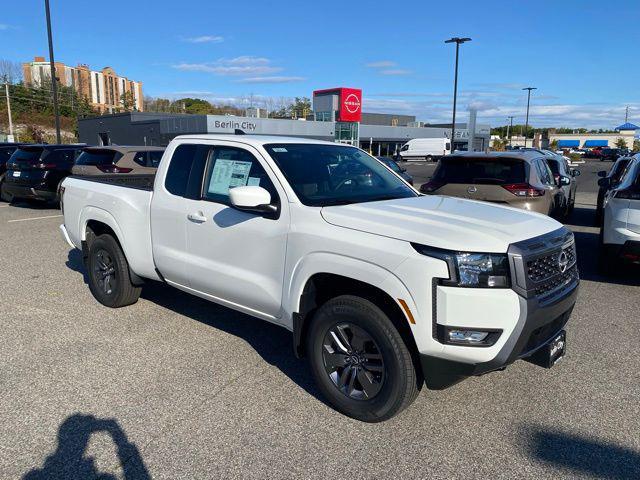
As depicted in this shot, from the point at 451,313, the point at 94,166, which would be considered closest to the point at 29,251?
the point at 94,166

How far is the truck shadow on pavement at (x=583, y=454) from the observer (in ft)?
9.48

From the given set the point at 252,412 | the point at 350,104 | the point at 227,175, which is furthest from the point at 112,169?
the point at 350,104

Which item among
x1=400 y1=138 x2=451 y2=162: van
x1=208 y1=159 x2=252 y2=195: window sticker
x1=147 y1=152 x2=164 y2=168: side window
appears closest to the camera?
x1=208 y1=159 x2=252 y2=195: window sticker

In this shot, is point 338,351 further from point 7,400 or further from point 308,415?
point 7,400

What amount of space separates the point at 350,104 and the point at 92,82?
247ft

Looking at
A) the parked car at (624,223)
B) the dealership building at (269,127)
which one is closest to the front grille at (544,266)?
the parked car at (624,223)

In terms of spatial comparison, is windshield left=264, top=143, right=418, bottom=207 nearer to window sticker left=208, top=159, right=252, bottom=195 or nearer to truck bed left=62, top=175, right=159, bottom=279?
window sticker left=208, top=159, right=252, bottom=195

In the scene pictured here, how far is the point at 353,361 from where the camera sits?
11.1 ft

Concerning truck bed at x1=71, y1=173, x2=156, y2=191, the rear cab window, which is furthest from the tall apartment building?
truck bed at x1=71, y1=173, x2=156, y2=191

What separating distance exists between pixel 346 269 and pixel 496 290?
896 millimetres

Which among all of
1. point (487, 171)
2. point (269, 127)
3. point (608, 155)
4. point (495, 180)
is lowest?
point (608, 155)

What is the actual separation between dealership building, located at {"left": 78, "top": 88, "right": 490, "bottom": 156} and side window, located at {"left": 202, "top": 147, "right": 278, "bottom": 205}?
41.7 m

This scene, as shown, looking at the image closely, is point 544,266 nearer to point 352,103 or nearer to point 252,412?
point 252,412

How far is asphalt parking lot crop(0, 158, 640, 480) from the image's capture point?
2955 millimetres
